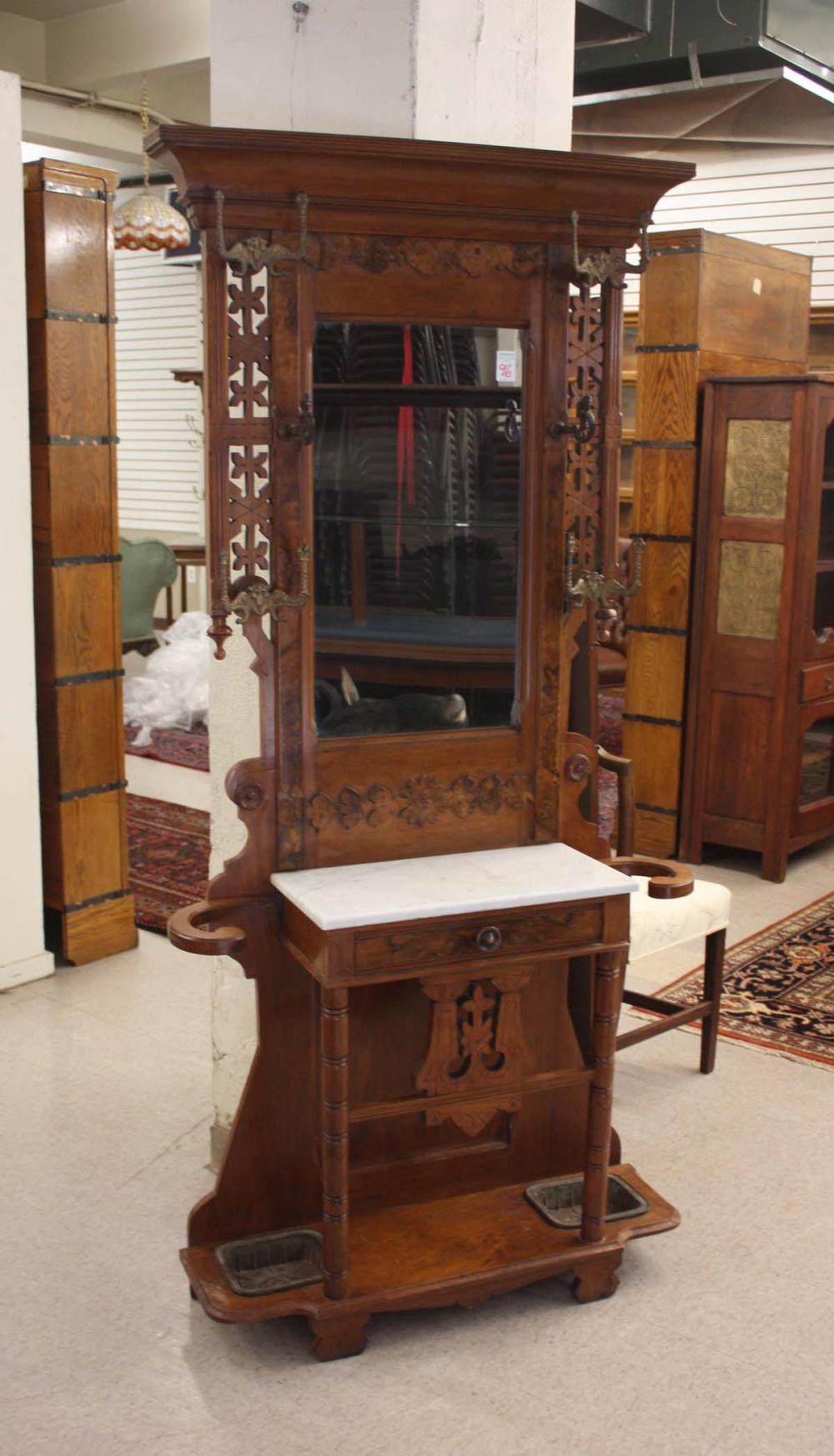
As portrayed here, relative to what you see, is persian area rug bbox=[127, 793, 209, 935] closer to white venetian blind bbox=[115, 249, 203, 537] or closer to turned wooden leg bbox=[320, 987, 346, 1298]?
turned wooden leg bbox=[320, 987, 346, 1298]

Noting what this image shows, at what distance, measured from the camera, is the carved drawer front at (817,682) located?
16.7 ft

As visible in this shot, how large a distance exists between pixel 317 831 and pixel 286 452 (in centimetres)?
68

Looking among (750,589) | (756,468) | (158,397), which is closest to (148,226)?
(756,468)

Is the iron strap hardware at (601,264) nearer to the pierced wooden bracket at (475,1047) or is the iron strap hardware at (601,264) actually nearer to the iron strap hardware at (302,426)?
the iron strap hardware at (302,426)

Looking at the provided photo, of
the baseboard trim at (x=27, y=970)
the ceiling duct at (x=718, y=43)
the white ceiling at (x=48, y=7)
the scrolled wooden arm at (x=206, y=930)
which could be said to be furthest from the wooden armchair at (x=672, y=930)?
the white ceiling at (x=48, y=7)

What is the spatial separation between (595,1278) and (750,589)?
2991mm

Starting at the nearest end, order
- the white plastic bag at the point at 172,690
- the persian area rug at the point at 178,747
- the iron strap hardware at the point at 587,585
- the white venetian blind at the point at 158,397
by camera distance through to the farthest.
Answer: the iron strap hardware at the point at 587,585 < the persian area rug at the point at 178,747 < the white plastic bag at the point at 172,690 < the white venetian blind at the point at 158,397

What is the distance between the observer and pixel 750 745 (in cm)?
516

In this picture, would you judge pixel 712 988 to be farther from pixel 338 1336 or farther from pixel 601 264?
pixel 601 264

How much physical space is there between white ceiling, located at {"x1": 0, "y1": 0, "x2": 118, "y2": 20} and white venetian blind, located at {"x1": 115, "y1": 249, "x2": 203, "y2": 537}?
330 cm

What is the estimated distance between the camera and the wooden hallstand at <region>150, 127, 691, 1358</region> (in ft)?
7.73

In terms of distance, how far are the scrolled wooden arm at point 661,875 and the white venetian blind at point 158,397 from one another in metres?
8.89

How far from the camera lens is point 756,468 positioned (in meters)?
4.98

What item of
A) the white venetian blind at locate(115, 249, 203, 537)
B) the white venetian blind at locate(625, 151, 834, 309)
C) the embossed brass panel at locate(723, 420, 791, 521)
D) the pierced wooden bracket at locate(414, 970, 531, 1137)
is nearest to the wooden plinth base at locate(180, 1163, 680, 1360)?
the pierced wooden bracket at locate(414, 970, 531, 1137)
